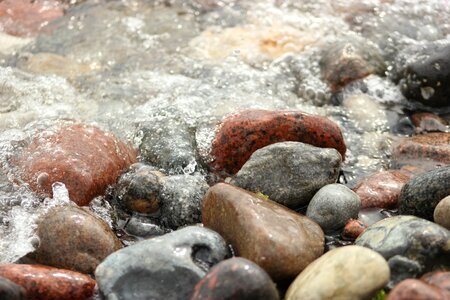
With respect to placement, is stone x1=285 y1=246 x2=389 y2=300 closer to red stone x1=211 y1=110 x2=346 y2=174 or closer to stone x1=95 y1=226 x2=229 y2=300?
stone x1=95 y1=226 x2=229 y2=300

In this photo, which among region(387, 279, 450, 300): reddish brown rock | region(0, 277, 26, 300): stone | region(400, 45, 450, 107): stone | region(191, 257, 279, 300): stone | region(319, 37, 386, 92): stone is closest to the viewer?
region(387, 279, 450, 300): reddish brown rock

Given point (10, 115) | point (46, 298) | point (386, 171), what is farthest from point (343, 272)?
point (10, 115)

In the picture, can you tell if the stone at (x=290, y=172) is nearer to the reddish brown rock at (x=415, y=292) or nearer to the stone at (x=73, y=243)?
the stone at (x=73, y=243)

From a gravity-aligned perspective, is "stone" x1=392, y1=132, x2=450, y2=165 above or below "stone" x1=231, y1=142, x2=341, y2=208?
below

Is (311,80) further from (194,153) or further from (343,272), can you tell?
(343,272)

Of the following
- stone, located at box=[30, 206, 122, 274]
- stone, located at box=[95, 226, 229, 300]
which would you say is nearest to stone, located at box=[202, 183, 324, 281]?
stone, located at box=[95, 226, 229, 300]

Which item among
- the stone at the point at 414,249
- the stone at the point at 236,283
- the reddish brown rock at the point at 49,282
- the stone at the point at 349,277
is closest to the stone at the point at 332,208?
the stone at the point at 414,249
